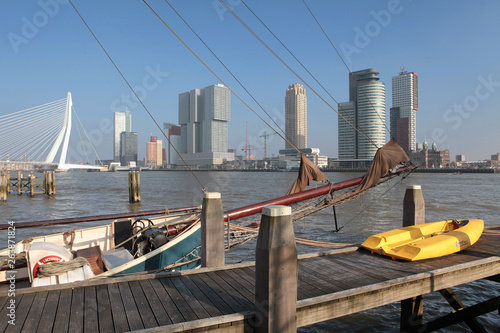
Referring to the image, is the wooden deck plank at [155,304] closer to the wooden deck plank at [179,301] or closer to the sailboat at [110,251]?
the wooden deck plank at [179,301]

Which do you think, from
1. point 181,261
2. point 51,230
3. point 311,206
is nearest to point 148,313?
point 181,261

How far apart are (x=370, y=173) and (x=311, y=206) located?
306cm

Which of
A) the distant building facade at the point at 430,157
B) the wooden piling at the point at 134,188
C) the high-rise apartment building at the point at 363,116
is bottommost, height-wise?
the wooden piling at the point at 134,188

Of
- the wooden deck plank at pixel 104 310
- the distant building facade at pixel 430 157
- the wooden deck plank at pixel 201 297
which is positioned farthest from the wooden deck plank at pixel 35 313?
the distant building facade at pixel 430 157

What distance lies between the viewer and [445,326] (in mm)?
7309

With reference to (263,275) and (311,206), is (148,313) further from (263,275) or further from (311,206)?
(311,206)

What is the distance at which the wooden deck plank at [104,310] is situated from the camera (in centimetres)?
413

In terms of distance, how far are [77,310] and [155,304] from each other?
1016 mm

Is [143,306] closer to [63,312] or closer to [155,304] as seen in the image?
[155,304]

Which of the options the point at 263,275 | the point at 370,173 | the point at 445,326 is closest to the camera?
the point at 263,275

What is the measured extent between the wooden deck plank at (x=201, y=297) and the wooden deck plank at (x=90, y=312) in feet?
4.44

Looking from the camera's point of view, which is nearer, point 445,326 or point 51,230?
point 445,326

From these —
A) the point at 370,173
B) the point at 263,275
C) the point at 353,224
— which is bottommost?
the point at 353,224

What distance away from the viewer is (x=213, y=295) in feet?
16.6
